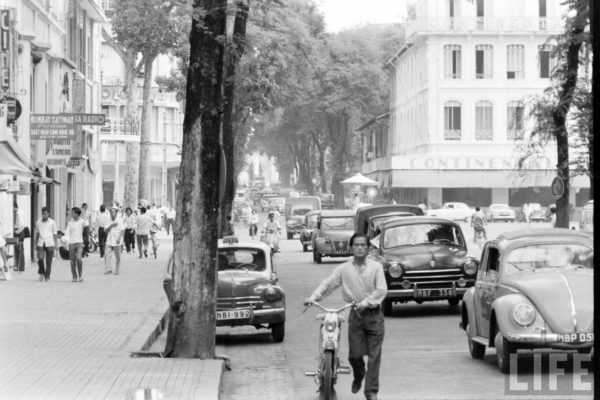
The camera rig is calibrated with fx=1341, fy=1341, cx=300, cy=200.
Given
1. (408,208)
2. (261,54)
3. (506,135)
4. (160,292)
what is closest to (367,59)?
(506,135)

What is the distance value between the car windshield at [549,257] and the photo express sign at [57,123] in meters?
22.0

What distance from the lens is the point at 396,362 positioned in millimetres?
16438

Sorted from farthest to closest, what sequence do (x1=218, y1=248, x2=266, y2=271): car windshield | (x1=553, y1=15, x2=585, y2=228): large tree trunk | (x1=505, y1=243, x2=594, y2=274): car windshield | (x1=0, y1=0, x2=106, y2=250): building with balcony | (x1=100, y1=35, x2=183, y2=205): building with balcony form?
(x1=100, y1=35, x2=183, y2=205): building with balcony < (x1=0, y1=0, x2=106, y2=250): building with balcony < (x1=553, y1=15, x2=585, y2=228): large tree trunk < (x1=218, y1=248, x2=266, y2=271): car windshield < (x1=505, y1=243, x2=594, y2=274): car windshield

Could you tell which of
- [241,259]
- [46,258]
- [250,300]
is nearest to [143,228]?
[46,258]

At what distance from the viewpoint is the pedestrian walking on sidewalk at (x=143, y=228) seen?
144 feet

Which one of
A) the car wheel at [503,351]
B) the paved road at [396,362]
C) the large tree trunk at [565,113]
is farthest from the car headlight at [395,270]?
the large tree trunk at [565,113]

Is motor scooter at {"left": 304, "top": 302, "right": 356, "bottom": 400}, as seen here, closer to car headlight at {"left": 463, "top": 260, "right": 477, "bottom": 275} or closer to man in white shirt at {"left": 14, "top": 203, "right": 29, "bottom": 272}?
car headlight at {"left": 463, "top": 260, "right": 477, "bottom": 275}

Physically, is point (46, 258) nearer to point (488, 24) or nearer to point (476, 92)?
→ point (476, 92)

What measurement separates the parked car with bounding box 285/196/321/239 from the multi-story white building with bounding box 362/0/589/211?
12654 millimetres

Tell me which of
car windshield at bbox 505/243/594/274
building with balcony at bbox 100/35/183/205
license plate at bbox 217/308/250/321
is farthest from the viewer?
building with balcony at bbox 100/35/183/205

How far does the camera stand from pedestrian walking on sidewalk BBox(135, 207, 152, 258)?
43969 millimetres

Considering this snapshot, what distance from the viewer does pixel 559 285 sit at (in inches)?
571

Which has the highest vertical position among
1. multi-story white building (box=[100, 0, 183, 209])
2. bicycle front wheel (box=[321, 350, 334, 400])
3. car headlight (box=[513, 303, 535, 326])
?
multi-story white building (box=[100, 0, 183, 209])

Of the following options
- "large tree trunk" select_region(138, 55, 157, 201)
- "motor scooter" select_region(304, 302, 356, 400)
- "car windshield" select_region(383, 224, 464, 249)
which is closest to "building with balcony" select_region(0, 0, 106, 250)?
"large tree trunk" select_region(138, 55, 157, 201)
